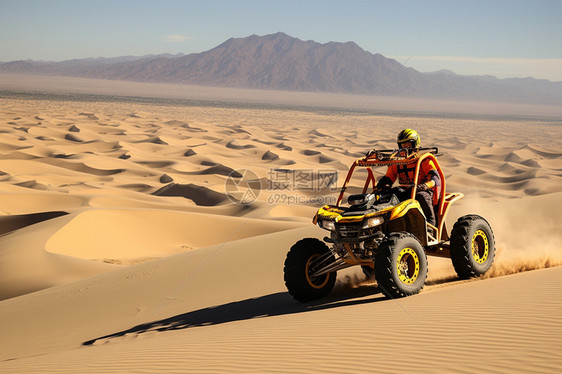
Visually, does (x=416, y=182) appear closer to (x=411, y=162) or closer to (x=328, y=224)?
(x=411, y=162)

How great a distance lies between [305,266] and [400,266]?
130 cm

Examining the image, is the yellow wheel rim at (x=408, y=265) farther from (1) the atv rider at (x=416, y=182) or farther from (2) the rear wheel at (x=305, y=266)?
(2) the rear wheel at (x=305, y=266)

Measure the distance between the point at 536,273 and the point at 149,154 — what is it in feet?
121

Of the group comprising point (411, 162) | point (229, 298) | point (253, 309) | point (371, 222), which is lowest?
point (229, 298)

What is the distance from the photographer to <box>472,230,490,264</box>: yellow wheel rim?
7844 mm

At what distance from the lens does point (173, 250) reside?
54.2 ft

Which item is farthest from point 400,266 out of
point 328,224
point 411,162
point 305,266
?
point 411,162

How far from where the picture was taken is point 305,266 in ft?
24.4

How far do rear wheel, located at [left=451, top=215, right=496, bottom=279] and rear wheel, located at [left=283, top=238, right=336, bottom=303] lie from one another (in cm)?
157

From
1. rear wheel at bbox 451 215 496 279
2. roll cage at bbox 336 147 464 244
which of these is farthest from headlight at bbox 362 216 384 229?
rear wheel at bbox 451 215 496 279

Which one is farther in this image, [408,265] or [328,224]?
[328,224]

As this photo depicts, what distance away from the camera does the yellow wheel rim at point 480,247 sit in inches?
309

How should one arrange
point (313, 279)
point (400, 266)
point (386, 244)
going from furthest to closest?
1. point (313, 279)
2. point (400, 266)
3. point (386, 244)

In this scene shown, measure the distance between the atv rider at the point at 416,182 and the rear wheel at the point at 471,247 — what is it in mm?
366
